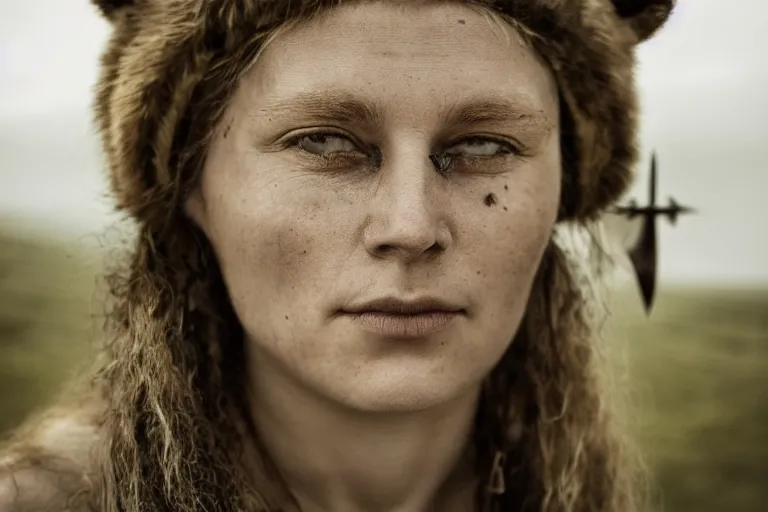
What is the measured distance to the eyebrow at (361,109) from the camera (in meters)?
1.06

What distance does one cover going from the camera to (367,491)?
50.3 inches

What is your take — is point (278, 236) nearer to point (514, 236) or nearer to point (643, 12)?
point (514, 236)

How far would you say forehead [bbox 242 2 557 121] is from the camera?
106 cm

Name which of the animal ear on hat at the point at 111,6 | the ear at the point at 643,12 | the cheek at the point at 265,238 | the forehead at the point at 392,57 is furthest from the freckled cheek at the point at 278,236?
the ear at the point at 643,12

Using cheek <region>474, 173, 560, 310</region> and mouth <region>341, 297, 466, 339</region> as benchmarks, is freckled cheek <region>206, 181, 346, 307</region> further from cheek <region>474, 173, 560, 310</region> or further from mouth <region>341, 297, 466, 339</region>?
cheek <region>474, 173, 560, 310</region>

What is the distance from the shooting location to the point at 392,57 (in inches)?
42.0

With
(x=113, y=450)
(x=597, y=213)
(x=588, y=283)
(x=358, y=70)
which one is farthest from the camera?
(x=588, y=283)

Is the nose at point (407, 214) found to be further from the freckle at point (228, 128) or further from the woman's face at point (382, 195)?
the freckle at point (228, 128)

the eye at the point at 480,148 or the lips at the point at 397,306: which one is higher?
the eye at the point at 480,148

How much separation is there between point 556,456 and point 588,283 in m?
0.31

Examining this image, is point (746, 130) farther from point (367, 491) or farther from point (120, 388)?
point (120, 388)

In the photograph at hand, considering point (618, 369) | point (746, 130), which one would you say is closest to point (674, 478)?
point (618, 369)

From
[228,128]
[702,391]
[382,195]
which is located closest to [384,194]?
[382,195]

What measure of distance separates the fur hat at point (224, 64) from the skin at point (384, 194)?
0.04m
